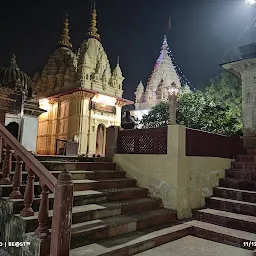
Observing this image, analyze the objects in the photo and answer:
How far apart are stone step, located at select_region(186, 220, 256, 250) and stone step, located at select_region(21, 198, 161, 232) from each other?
1023mm

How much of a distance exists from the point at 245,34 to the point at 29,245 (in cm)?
1085

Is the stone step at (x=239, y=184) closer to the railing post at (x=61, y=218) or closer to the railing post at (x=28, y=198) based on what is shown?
the railing post at (x=61, y=218)

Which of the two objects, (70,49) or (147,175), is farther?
(70,49)

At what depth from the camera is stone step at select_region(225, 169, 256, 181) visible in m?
7.12

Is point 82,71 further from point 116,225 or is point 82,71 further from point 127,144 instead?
point 116,225

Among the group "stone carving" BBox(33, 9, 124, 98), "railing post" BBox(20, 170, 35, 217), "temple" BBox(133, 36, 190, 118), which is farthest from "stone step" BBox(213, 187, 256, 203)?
"temple" BBox(133, 36, 190, 118)

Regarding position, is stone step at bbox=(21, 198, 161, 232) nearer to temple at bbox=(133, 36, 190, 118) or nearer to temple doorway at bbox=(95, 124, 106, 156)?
temple doorway at bbox=(95, 124, 106, 156)

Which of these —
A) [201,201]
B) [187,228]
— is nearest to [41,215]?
[187,228]

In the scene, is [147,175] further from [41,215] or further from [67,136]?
[67,136]

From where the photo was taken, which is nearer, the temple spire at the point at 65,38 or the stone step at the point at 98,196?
the stone step at the point at 98,196

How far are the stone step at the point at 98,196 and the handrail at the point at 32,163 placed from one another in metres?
0.74

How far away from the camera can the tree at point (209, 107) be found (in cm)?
1549

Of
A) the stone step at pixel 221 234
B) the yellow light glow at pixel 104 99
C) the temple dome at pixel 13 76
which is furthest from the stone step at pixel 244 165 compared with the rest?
the yellow light glow at pixel 104 99

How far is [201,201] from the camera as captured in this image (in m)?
6.74
